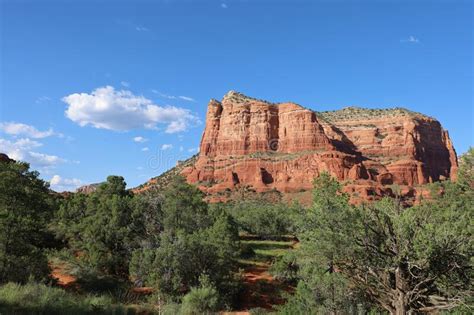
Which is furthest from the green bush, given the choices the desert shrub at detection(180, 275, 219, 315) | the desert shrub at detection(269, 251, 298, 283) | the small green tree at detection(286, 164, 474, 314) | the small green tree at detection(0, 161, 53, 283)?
the desert shrub at detection(269, 251, 298, 283)

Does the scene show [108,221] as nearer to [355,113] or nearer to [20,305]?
[20,305]

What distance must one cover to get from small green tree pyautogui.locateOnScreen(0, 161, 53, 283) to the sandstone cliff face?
271ft

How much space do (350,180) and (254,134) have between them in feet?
138

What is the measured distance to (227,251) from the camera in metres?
24.9

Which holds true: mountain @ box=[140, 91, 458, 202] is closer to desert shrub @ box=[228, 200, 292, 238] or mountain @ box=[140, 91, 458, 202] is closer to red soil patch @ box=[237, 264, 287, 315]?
desert shrub @ box=[228, 200, 292, 238]

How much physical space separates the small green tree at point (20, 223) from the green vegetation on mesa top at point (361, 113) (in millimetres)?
145197

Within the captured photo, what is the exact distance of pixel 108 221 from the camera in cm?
2886

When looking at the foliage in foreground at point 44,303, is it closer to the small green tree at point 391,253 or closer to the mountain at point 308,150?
the small green tree at point 391,253

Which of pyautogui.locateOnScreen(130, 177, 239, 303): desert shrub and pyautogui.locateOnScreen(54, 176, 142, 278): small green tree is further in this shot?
pyautogui.locateOnScreen(54, 176, 142, 278): small green tree

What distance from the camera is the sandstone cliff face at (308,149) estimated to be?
112688 millimetres

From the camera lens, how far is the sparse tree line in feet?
41.4

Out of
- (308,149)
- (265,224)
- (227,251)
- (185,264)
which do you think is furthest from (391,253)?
(308,149)

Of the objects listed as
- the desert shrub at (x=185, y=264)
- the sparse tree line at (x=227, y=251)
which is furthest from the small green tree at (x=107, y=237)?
the desert shrub at (x=185, y=264)

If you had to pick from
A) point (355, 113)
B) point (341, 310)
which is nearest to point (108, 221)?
point (341, 310)
